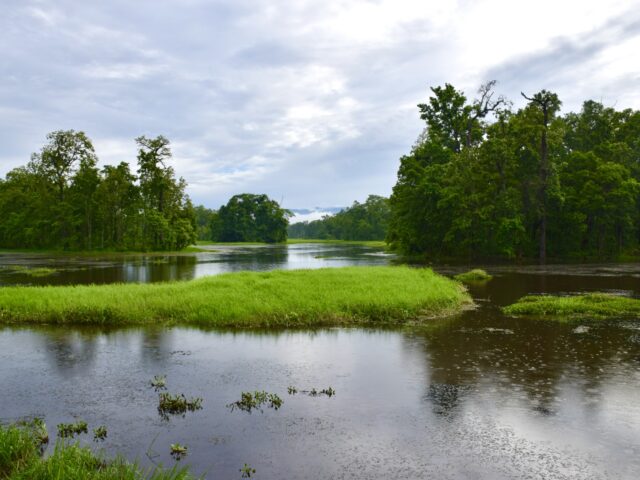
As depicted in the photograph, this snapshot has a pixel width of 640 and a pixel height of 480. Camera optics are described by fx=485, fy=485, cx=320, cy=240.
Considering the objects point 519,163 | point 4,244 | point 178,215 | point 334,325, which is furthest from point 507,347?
point 4,244

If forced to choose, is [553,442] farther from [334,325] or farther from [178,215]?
[178,215]

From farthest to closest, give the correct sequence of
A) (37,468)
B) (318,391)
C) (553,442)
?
1. (318,391)
2. (553,442)
3. (37,468)

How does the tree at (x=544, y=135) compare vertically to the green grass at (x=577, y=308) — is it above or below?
above

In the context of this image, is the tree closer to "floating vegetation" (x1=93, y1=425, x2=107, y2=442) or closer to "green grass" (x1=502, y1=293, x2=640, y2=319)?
"green grass" (x1=502, y1=293, x2=640, y2=319)

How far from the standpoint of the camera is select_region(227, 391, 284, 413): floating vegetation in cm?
1379

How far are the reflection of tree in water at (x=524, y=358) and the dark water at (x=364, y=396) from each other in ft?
0.26

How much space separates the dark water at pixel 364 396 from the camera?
419 inches

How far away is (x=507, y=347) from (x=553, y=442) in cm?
953

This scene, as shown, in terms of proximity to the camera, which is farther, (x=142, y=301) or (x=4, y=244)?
(x=4, y=244)

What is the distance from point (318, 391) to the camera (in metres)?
15.2

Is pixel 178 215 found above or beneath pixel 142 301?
above

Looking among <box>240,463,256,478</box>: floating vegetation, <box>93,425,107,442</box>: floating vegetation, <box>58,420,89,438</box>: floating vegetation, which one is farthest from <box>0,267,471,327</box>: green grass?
<box>240,463,256,478</box>: floating vegetation

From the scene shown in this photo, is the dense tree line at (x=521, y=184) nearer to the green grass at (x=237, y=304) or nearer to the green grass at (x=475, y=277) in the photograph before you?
the green grass at (x=475, y=277)

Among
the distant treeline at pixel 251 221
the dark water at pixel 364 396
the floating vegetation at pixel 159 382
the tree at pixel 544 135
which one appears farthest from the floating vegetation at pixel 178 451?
the distant treeline at pixel 251 221
